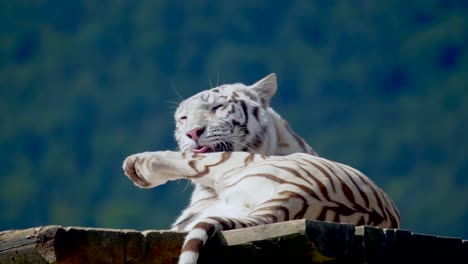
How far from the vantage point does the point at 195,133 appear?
3760mm

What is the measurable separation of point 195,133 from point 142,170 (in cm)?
50

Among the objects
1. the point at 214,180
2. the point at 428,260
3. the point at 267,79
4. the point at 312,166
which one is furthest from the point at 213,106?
the point at 428,260

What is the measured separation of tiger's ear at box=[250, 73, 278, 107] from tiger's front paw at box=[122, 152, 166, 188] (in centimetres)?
110

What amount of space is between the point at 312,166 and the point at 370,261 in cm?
66

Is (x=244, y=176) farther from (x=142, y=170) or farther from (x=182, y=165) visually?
(x=142, y=170)

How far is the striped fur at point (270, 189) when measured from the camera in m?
2.62

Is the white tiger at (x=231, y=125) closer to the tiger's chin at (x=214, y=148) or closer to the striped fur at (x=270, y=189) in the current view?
the tiger's chin at (x=214, y=148)

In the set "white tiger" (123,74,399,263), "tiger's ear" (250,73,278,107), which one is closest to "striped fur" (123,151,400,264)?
"white tiger" (123,74,399,263)

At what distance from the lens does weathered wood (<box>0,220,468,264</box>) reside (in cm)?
212

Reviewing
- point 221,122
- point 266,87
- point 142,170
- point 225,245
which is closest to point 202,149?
point 221,122

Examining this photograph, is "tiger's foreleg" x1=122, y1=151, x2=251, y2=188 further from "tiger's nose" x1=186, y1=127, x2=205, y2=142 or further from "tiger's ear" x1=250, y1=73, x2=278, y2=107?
"tiger's ear" x1=250, y1=73, x2=278, y2=107

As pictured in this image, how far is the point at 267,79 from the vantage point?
4.38 meters

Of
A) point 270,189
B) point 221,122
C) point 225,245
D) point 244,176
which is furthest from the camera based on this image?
point 221,122

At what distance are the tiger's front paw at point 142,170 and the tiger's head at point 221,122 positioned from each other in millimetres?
392
